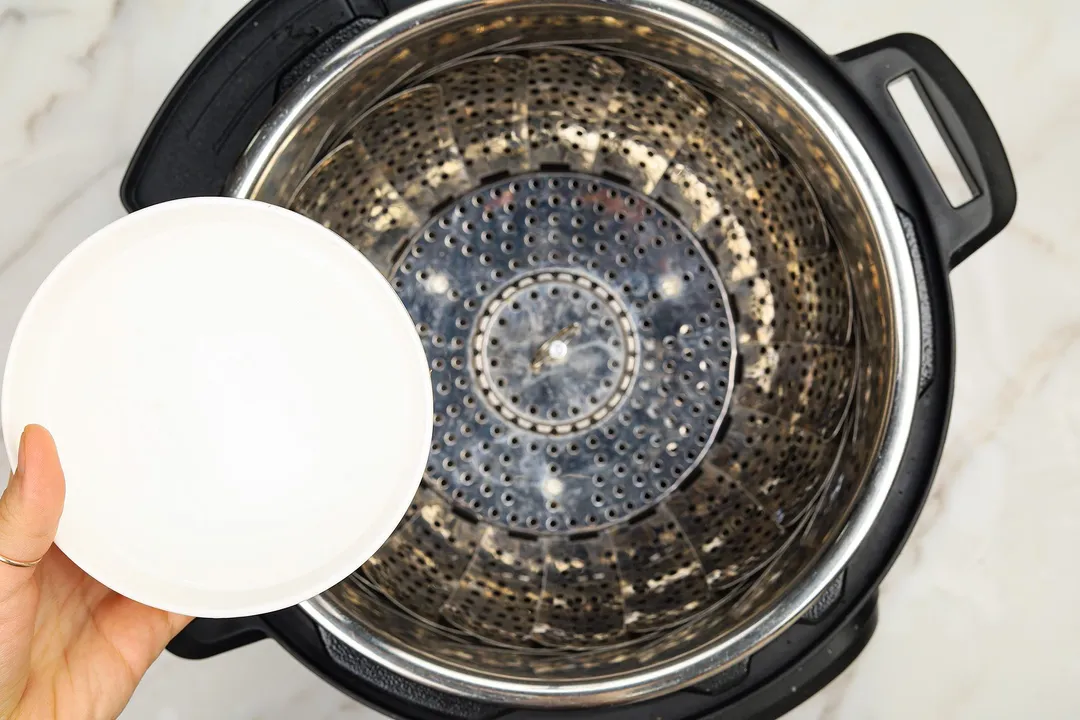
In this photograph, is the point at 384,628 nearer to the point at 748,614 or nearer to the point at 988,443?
the point at 748,614

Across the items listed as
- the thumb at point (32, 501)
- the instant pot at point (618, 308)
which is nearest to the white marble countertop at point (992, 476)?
the instant pot at point (618, 308)

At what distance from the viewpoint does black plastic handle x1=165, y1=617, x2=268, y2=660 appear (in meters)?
0.57

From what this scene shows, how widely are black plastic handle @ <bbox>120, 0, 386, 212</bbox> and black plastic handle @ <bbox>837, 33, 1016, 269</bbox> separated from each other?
36 centimetres

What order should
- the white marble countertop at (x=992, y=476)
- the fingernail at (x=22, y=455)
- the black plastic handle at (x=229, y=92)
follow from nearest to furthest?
1. the fingernail at (x=22, y=455)
2. the black plastic handle at (x=229, y=92)
3. the white marble countertop at (x=992, y=476)

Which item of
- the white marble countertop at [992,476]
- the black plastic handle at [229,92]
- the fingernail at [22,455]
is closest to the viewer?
the fingernail at [22,455]

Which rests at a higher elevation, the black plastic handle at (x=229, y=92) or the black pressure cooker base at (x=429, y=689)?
the black plastic handle at (x=229, y=92)

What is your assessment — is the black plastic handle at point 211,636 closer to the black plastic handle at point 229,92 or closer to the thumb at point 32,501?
the thumb at point 32,501

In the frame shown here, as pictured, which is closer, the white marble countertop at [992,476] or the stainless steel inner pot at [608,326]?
the stainless steel inner pot at [608,326]

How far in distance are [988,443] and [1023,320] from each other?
0.14 metres

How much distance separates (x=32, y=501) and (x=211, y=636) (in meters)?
0.20

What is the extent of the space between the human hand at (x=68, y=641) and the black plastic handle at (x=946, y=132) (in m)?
0.64

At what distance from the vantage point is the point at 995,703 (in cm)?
83

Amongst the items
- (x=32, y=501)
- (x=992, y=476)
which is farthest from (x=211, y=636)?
(x=992, y=476)

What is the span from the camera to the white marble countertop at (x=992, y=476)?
79 centimetres
